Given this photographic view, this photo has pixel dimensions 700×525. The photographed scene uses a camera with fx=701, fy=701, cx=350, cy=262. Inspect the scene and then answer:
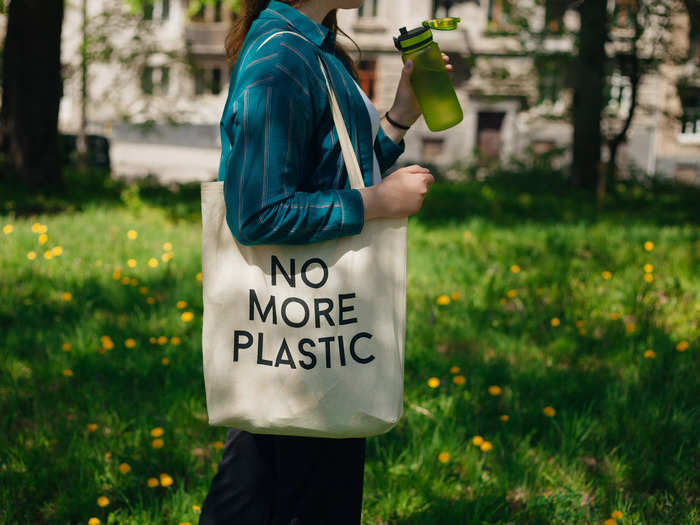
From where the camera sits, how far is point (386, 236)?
1.46 metres

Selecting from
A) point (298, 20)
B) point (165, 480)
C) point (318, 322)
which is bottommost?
point (165, 480)

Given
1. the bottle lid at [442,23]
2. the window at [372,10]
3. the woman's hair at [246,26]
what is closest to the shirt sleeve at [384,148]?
the woman's hair at [246,26]

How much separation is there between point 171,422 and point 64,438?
1.32 ft

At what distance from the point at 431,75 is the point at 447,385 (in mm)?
1806

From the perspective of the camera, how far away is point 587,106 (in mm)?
10258

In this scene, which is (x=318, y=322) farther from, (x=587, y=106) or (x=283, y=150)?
(x=587, y=106)

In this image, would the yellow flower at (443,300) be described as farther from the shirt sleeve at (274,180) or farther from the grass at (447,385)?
the shirt sleeve at (274,180)

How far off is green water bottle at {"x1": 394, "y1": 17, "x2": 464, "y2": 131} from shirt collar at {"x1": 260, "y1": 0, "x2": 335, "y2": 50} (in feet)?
0.80

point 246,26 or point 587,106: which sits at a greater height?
point 246,26

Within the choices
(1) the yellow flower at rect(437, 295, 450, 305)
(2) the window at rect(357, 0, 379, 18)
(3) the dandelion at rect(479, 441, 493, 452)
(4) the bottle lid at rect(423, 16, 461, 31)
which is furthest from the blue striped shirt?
(2) the window at rect(357, 0, 379, 18)

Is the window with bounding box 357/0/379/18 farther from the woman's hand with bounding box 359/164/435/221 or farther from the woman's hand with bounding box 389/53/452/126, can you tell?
the woman's hand with bounding box 359/164/435/221

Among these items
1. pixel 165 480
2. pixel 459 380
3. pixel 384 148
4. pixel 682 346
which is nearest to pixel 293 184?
pixel 384 148

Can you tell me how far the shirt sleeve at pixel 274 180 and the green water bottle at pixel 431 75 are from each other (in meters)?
0.44

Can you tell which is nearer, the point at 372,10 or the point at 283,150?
the point at 283,150
